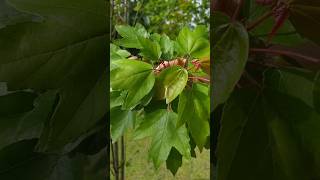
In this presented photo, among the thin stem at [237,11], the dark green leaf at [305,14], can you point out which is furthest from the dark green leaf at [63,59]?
the dark green leaf at [305,14]

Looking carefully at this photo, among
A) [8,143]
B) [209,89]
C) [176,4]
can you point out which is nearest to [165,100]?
[209,89]

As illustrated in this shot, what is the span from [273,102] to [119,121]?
282mm

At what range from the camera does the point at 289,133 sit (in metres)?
0.80

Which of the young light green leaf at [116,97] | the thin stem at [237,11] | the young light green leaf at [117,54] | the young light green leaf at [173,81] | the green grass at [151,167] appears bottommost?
the green grass at [151,167]

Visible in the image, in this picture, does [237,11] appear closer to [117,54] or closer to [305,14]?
[305,14]

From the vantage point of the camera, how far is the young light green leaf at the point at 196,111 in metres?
0.77

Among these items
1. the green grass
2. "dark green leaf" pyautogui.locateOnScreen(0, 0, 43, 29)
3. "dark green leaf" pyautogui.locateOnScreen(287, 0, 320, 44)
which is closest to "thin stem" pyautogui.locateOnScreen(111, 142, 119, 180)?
the green grass

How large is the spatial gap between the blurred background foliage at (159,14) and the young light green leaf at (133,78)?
0.25 ft

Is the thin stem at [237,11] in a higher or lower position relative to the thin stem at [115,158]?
higher

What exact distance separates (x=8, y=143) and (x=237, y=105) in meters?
0.42

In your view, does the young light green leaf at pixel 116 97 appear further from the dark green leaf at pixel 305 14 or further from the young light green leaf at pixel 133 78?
the dark green leaf at pixel 305 14

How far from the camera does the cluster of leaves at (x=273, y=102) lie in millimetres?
783

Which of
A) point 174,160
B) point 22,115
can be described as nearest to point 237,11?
point 174,160

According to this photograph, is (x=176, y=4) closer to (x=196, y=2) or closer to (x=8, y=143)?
(x=196, y=2)
